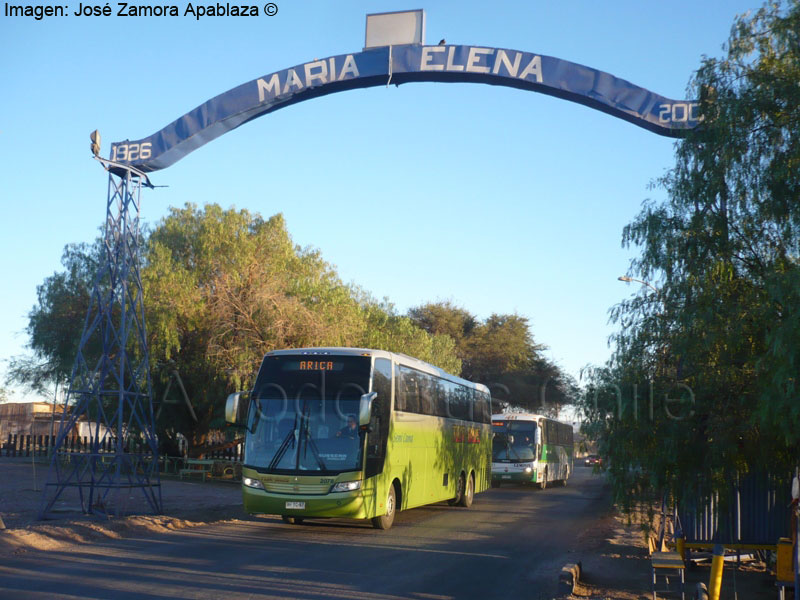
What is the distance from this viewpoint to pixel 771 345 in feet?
A: 29.0

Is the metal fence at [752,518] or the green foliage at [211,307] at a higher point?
the green foliage at [211,307]

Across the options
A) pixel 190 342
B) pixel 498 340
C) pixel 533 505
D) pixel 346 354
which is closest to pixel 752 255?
pixel 346 354

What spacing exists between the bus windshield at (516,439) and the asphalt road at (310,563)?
16.6m

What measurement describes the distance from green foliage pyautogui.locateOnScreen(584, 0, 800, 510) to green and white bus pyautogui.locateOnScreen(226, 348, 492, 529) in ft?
20.0

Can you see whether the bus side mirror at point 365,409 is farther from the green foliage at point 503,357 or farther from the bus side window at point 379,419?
the green foliage at point 503,357

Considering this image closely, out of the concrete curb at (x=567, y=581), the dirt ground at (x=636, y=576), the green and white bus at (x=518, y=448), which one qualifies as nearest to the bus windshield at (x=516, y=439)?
the green and white bus at (x=518, y=448)

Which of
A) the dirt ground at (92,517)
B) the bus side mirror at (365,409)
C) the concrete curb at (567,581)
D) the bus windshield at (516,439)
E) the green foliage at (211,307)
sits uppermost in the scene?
the green foliage at (211,307)

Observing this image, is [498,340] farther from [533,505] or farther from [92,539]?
[92,539]

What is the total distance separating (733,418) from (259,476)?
9.24 meters

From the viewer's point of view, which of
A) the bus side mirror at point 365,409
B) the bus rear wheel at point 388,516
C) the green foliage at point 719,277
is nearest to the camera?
the green foliage at point 719,277

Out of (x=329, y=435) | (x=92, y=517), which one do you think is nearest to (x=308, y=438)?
(x=329, y=435)

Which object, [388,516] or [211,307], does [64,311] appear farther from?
[388,516]

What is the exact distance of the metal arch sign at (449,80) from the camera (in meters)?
13.8

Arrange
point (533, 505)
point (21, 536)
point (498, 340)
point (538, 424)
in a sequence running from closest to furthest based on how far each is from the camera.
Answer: point (21, 536)
point (533, 505)
point (538, 424)
point (498, 340)
